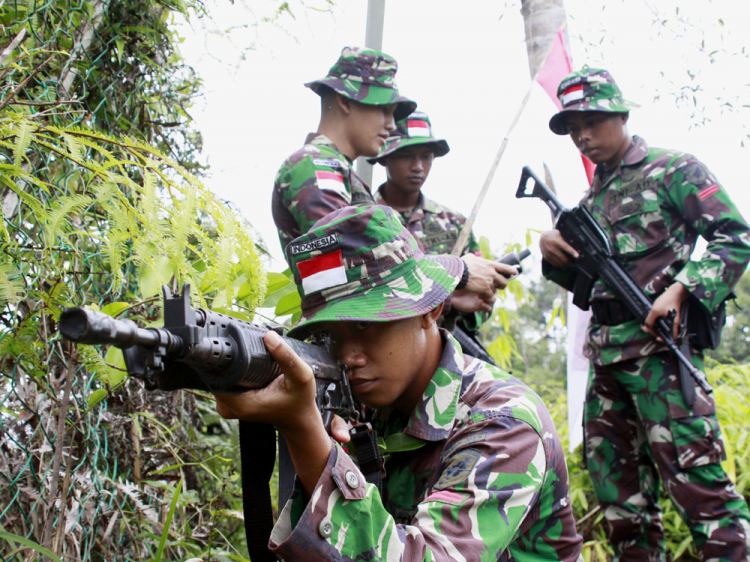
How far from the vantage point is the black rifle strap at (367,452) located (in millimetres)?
1560

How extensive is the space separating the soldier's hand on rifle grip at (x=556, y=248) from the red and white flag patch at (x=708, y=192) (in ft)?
2.19

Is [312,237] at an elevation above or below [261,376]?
above

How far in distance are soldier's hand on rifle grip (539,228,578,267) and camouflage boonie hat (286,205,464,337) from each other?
6.97 feet

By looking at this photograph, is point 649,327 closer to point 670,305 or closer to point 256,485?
point 670,305

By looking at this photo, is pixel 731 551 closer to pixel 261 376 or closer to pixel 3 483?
pixel 261 376

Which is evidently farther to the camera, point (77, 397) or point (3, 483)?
point (77, 397)

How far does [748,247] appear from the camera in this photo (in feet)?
10.3

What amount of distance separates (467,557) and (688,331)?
2.44 metres

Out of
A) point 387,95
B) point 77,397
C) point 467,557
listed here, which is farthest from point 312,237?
point 387,95

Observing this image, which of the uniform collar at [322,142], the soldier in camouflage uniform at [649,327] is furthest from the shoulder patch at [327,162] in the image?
the soldier in camouflage uniform at [649,327]

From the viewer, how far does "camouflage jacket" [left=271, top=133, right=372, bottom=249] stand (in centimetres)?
254

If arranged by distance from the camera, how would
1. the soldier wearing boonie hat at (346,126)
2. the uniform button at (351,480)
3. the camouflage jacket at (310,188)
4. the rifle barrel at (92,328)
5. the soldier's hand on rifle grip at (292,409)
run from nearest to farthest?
the rifle barrel at (92,328)
the soldier's hand on rifle grip at (292,409)
the uniform button at (351,480)
the camouflage jacket at (310,188)
the soldier wearing boonie hat at (346,126)

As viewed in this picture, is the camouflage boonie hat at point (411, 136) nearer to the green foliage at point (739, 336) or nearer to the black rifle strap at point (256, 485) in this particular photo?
the black rifle strap at point (256, 485)

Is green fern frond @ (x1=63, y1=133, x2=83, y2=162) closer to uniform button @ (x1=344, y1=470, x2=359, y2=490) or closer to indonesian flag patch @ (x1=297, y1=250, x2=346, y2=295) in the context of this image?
indonesian flag patch @ (x1=297, y1=250, x2=346, y2=295)
